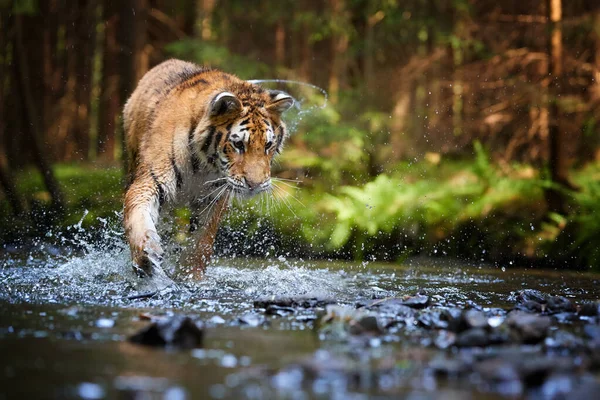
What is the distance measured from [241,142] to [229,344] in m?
2.99

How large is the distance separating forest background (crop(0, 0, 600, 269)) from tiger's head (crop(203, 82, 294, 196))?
2.64 meters

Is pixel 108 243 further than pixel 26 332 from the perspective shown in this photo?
Yes

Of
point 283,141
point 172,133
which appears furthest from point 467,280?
point 172,133

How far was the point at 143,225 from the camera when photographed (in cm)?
624

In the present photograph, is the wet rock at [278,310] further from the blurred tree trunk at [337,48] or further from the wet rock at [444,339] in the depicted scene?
the blurred tree trunk at [337,48]

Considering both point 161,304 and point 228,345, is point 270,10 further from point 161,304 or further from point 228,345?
point 228,345

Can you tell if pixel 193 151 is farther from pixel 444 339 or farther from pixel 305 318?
pixel 444 339

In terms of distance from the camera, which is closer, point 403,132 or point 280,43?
point 403,132

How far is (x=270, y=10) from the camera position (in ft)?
49.0

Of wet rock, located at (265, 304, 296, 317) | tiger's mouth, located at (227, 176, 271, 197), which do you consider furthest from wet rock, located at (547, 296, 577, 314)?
tiger's mouth, located at (227, 176, 271, 197)

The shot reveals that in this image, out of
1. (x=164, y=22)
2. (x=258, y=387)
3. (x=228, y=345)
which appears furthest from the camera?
(x=164, y=22)

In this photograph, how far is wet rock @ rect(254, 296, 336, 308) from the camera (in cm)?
514

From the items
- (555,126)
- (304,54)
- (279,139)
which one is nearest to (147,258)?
(279,139)

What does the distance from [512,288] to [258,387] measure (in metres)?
4.49
